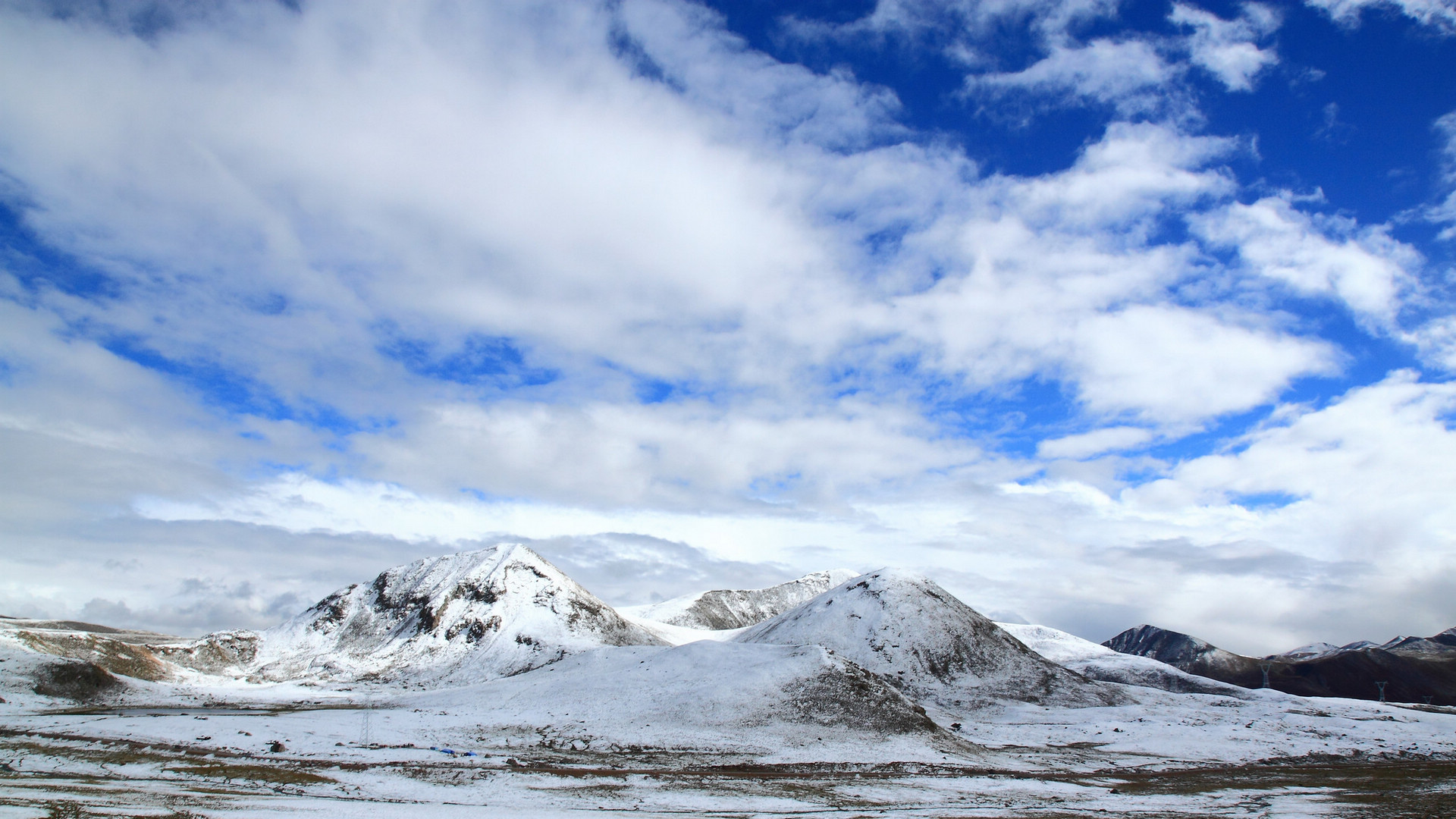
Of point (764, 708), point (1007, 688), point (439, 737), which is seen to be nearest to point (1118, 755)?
point (764, 708)

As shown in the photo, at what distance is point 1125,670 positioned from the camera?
154125 millimetres

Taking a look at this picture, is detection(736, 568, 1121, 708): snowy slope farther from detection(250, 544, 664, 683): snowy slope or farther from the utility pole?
the utility pole

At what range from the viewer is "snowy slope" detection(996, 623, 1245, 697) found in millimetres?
135750

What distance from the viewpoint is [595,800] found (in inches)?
1210

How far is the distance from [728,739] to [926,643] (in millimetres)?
56738

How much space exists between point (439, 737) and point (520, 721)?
9.19 metres

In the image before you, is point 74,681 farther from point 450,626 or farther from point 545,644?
point 545,644

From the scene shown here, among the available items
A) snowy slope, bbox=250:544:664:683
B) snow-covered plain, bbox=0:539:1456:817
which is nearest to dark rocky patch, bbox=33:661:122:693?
snow-covered plain, bbox=0:539:1456:817

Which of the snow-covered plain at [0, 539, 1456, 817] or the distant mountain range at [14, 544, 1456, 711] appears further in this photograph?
the distant mountain range at [14, 544, 1456, 711]

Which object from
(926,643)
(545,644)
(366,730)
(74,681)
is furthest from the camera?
(545,644)

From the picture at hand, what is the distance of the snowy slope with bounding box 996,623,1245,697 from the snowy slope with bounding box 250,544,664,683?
86309mm

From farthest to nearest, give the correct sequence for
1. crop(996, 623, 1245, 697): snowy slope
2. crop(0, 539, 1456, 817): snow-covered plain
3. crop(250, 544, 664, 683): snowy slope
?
crop(996, 623, 1245, 697): snowy slope → crop(250, 544, 664, 683): snowy slope → crop(0, 539, 1456, 817): snow-covered plain

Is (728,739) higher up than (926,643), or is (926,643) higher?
(926,643)

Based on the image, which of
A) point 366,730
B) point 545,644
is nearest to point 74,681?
point 366,730
